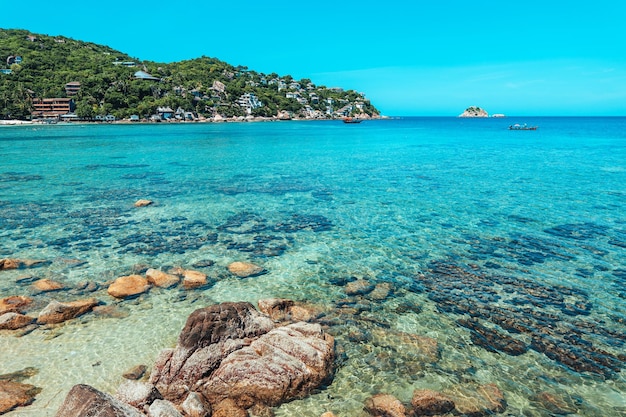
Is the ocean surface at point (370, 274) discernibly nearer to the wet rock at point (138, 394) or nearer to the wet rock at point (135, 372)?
the wet rock at point (135, 372)

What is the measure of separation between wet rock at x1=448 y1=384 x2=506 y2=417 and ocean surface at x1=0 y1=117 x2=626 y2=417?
0.74 feet

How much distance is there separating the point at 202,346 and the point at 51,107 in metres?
184

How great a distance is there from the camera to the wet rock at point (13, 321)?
33.7 feet

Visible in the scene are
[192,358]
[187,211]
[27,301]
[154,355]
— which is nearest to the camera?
[192,358]

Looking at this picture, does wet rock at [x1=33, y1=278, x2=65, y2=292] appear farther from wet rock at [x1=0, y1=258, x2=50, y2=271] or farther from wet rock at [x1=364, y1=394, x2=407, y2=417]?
wet rock at [x1=364, y1=394, x2=407, y2=417]

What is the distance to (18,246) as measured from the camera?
55.6 feet

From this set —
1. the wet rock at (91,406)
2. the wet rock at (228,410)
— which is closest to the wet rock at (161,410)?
the wet rock at (91,406)

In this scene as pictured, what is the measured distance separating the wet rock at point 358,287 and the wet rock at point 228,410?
5994mm

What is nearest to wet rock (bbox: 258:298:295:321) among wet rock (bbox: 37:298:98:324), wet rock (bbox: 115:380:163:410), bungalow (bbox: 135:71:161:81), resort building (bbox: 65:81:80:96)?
wet rock (bbox: 115:380:163:410)

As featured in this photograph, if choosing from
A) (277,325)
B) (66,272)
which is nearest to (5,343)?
(66,272)

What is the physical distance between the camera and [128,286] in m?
12.7

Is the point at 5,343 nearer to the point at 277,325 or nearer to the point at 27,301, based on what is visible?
the point at 27,301

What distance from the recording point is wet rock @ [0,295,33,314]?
36.5ft

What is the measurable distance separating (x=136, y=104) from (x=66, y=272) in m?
177
